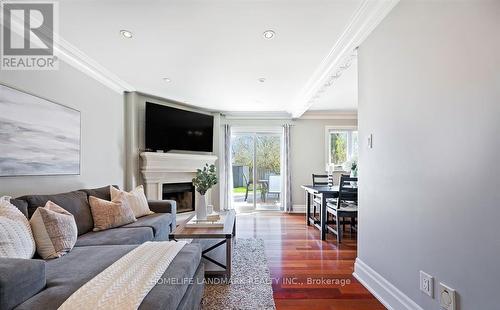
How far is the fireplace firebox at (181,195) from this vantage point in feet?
16.3

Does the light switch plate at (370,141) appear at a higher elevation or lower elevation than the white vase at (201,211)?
higher

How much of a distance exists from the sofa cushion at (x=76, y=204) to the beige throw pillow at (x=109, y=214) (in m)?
0.06

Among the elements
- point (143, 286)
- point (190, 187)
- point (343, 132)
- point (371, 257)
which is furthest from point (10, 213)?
point (343, 132)

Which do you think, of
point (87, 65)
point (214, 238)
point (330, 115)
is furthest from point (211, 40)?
point (330, 115)

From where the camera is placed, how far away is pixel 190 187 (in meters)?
5.39

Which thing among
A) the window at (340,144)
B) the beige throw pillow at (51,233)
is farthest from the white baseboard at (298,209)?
the beige throw pillow at (51,233)

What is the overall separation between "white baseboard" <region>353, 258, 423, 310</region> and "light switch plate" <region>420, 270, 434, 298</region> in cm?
15

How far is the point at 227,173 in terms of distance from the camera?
5965mm

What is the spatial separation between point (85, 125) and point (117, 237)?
1692 mm

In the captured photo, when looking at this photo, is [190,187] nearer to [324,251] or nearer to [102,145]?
[102,145]

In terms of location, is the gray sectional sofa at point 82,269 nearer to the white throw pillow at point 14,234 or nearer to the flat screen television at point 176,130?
the white throw pillow at point 14,234

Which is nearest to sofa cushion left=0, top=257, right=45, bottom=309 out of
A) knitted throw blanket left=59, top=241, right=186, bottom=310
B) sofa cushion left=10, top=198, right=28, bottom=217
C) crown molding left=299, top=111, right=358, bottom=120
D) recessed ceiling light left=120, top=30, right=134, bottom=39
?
knitted throw blanket left=59, top=241, right=186, bottom=310

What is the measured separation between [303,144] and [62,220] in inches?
199

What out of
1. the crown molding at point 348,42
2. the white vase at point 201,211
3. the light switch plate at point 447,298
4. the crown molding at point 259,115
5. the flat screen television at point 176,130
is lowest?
the light switch plate at point 447,298
